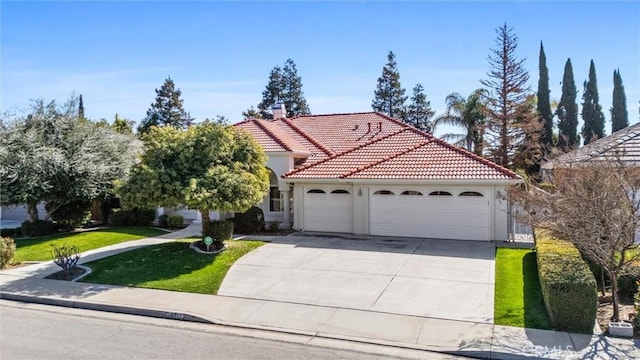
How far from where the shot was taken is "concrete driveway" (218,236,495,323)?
1041 centimetres

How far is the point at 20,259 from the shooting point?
15.9 m

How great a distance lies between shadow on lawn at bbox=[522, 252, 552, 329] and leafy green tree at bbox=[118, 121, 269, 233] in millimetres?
8527

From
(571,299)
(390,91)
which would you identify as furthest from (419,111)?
(571,299)

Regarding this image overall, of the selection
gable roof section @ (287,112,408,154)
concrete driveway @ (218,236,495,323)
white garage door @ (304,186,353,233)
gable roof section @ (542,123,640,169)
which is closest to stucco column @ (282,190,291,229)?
white garage door @ (304,186,353,233)

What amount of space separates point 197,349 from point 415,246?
1000cm

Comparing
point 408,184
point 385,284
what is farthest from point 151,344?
point 408,184

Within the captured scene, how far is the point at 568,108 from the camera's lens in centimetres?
4422

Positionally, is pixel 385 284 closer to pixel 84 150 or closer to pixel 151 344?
pixel 151 344

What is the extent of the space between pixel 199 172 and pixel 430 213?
28.9 ft

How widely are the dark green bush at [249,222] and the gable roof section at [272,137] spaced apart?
3.13m

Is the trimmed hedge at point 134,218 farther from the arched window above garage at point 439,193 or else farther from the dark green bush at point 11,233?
the arched window above garage at point 439,193

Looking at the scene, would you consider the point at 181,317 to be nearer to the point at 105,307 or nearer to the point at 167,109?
the point at 105,307

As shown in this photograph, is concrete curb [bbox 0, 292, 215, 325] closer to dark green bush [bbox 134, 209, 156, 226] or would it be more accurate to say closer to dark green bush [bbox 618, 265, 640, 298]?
dark green bush [bbox 618, 265, 640, 298]

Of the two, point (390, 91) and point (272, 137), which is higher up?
point (390, 91)
